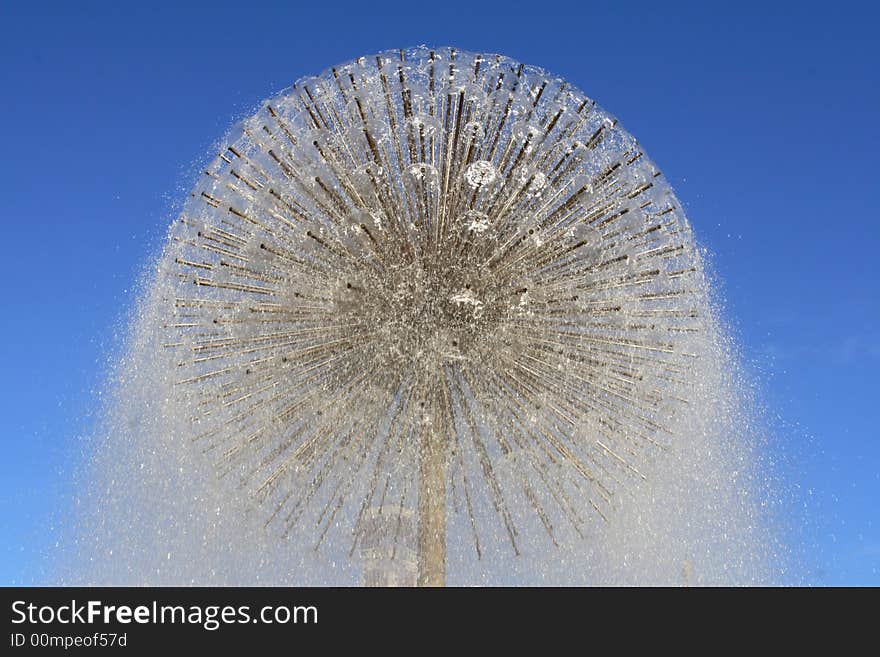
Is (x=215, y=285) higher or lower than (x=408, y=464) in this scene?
higher

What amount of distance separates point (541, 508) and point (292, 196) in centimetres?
295

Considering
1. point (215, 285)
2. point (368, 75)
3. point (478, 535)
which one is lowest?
point (478, 535)

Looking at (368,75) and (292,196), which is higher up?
(368,75)

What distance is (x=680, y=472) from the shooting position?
285 inches

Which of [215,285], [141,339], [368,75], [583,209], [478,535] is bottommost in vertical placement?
[478,535]

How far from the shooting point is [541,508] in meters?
6.95

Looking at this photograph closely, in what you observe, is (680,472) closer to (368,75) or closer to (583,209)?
(583,209)

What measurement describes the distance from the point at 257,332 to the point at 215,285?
0.48 metres
